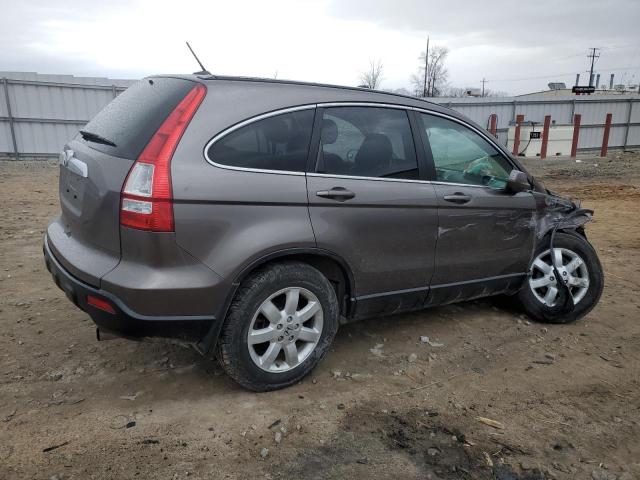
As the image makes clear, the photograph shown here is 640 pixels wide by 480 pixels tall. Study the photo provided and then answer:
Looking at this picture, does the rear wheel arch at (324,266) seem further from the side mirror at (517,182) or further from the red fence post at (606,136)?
the red fence post at (606,136)

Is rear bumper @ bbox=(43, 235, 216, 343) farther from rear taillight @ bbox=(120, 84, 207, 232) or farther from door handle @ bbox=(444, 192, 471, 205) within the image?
door handle @ bbox=(444, 192, 471, 205)

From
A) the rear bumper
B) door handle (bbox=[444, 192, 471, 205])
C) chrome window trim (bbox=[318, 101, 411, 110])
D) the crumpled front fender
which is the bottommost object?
the rear bumper

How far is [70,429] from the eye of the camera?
8.80 ft

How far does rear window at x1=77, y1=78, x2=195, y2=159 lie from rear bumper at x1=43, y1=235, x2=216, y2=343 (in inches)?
28.7

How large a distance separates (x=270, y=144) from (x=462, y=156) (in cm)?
158

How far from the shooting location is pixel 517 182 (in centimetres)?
381

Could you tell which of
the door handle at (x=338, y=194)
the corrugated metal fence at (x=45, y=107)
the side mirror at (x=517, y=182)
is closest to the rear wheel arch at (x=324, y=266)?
the door handle at (x=338, y=194)

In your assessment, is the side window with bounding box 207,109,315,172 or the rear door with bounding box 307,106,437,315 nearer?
the side window with bounding box 207,109,315,172

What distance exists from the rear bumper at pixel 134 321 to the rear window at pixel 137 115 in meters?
0.73

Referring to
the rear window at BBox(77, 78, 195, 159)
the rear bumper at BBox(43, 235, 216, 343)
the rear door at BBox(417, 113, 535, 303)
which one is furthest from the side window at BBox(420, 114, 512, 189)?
the rear bumper at BBox(43, 235, 216, 343)

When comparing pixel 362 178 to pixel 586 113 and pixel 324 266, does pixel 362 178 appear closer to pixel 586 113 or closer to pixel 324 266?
pixel 324 266

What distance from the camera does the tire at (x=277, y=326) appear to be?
2.83 metres

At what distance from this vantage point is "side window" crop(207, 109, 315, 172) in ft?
9.05

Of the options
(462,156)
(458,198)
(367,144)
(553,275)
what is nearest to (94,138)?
(367,144)
